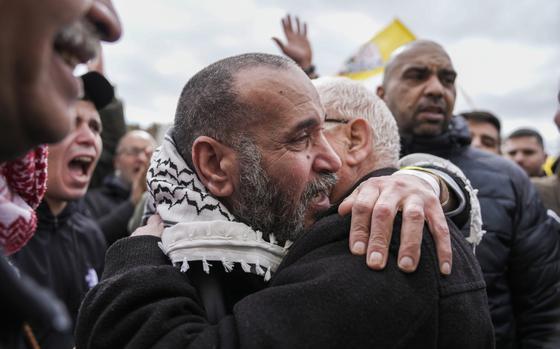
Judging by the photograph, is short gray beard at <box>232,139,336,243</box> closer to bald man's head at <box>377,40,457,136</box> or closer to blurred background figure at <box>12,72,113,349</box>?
blurred background figure at <box>12,72,113,349</box>

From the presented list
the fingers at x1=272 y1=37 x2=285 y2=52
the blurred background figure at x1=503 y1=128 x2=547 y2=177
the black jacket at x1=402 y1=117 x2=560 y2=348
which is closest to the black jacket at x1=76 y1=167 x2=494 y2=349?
the black jacket at x1=402 y1=117 x2=560 y2=348

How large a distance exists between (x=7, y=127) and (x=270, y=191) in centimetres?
79

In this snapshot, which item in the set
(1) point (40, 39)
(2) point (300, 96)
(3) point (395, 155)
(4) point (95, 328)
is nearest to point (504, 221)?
(3) point (395, 155)

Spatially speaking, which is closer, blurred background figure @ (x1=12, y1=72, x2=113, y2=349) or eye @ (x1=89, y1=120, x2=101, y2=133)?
blurred background figure @ (x1=12, y1=72, x2=113, y2=349)

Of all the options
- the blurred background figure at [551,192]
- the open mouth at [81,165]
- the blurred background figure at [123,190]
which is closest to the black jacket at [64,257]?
the open mouth at [81,165]

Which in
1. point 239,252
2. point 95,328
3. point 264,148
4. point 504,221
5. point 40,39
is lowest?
point 504,221

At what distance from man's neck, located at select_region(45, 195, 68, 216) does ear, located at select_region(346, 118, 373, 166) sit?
183 cm

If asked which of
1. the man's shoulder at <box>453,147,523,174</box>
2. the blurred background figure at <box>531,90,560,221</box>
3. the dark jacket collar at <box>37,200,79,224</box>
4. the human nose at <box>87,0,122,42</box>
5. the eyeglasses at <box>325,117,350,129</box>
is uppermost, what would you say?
the human nose at <box>87,0,122,42</box>

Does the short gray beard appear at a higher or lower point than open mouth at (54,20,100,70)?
lower

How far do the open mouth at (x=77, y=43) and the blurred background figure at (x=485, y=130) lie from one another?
4.75m

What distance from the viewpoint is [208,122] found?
4.91 feet

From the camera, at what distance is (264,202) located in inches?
57.3

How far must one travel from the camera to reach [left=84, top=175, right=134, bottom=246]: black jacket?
4297 mm

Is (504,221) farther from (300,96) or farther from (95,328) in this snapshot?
(95,328)
